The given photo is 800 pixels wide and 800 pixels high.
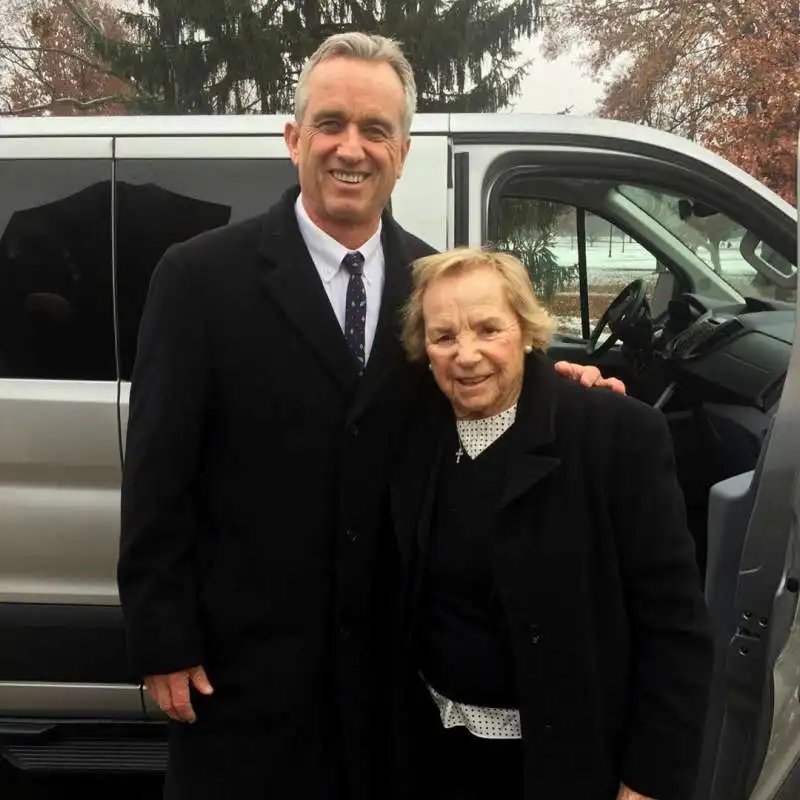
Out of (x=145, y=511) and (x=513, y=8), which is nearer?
(x=145, y=511)

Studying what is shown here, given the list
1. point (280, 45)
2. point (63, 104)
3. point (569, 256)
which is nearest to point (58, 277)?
point (569, 256)

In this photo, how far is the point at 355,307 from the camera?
66.3 inches

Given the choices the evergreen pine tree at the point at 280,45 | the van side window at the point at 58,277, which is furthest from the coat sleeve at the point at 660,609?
the evergreen pine tree at the point at 280,45

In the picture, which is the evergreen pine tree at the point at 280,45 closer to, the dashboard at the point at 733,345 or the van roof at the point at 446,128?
the dashboard at the point at 733,345

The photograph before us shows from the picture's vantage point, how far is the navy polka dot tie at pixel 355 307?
167cm

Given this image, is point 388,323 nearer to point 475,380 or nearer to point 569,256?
point 475,380

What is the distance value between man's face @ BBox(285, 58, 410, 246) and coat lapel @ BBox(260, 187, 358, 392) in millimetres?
107

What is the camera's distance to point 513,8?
A: 13062 mm

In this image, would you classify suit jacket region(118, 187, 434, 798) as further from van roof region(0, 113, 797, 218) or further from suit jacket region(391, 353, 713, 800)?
van roof region(0, 113, 797, 218)

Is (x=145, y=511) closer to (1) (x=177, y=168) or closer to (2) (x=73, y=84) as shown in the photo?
(1) (x=177, y=168)

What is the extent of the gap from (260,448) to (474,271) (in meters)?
0.50

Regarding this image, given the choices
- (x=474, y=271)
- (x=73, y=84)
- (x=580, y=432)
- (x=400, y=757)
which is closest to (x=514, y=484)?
(x=580, y=432)

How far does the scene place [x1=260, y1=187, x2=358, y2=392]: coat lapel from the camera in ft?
5.26

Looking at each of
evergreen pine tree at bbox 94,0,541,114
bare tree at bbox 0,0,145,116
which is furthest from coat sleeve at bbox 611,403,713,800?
bare tree at bbox 0,0,145,116
